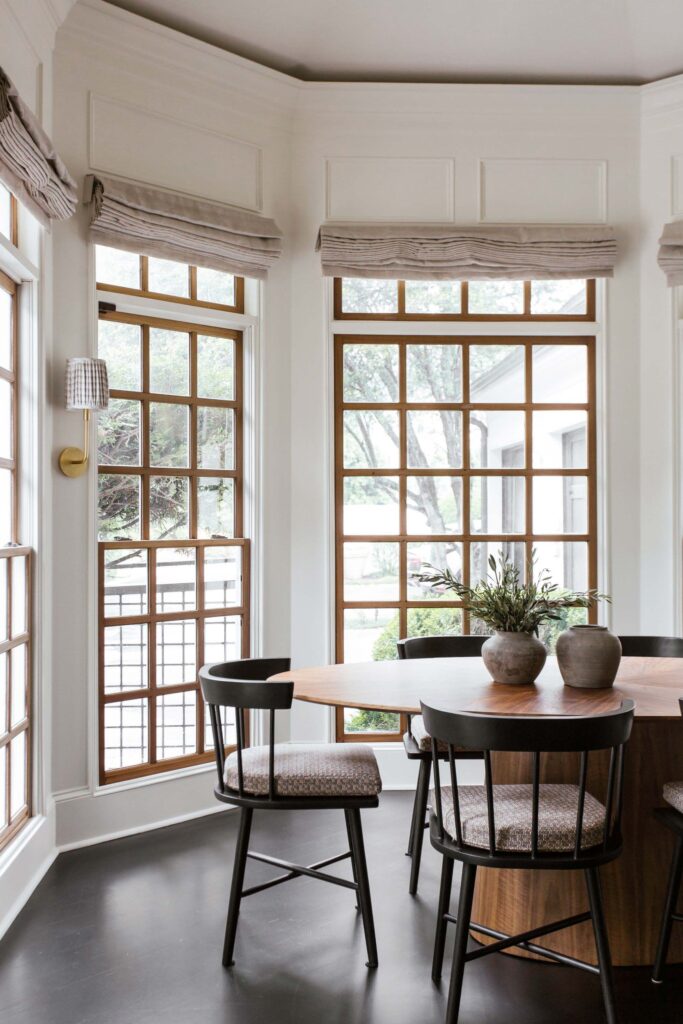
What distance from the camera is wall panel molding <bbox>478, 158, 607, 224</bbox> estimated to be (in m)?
4.59

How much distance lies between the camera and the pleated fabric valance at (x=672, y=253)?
4434 mm

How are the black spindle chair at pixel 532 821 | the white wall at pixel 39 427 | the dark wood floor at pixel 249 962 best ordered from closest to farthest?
the black spindle chair at pixel 532 821
the dark wood floor at pixel 249 962
the white wall at pixel 39 427

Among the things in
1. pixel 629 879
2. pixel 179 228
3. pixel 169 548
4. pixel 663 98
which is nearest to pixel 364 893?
pixel 629 879

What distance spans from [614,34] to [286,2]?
5.37 feet

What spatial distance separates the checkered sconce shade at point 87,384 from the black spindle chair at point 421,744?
1.58 m

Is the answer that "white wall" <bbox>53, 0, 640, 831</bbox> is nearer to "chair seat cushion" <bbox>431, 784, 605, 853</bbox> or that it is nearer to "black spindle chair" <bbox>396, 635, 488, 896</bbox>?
"black spindle chair" <bbox>396, 635, 488, 896</bbox>

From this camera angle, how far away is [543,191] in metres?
4.59

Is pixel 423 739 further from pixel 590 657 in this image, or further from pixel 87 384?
pixel 87 384

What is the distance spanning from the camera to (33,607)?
11.2 feet

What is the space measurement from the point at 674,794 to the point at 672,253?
2957 mm

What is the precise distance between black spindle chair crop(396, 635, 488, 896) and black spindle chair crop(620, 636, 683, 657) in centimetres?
59

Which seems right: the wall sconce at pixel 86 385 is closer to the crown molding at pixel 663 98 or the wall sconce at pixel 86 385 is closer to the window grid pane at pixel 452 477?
the window grid pane at pixel 452 477

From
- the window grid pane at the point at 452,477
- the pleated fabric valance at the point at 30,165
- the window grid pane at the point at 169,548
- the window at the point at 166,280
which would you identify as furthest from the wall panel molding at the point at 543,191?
the pleated fabric valance at the point at 30,165

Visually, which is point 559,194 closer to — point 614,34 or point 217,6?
point 614,34
